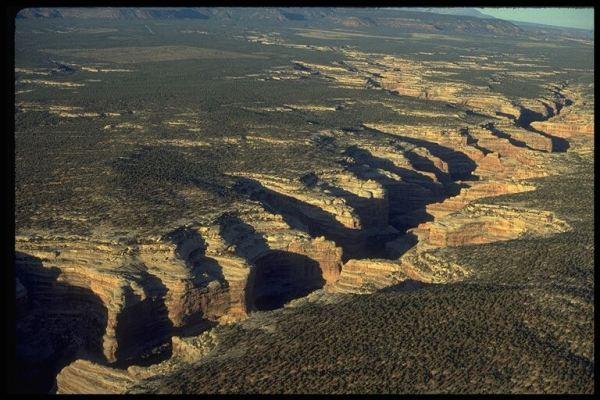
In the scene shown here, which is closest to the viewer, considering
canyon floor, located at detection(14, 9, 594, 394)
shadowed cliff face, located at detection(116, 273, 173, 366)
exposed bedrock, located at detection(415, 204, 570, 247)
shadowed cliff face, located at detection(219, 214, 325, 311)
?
canyon floor, located at detection(14, 9, 594, 394)

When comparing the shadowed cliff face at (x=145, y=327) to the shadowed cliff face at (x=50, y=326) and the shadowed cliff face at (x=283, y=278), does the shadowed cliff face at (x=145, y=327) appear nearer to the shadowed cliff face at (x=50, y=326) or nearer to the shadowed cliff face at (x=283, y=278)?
the shadowed cliff face at (x=50, y=326)

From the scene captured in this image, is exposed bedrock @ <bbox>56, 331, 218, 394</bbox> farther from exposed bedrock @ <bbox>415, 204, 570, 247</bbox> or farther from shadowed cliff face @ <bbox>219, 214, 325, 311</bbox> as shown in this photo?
exposed bedrock @ <bbox>415, 204, 570, 247</bbox>

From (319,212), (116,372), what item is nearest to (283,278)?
(319,212)

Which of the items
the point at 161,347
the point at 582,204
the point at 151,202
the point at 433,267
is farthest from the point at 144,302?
the point at 582,204

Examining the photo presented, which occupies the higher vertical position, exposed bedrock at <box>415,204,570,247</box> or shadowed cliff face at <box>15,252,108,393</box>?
exposed bedrock at <box>415,204,570,247</box>

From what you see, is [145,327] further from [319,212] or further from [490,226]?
[490,226]

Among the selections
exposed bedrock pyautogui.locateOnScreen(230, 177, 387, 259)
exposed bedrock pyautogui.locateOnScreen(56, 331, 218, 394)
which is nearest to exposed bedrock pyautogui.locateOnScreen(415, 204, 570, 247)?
exposed bedrock pyautogui.locateOnScreen(230, 177, 387, 259)
